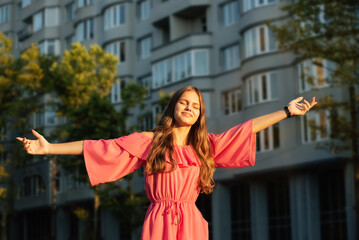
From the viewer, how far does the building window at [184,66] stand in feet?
128

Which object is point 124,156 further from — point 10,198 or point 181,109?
point 10,198

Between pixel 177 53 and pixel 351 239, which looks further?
pixel 177 53

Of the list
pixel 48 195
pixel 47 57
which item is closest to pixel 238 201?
pixel 47 57

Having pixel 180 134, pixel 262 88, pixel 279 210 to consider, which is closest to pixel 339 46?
pixel 262 88

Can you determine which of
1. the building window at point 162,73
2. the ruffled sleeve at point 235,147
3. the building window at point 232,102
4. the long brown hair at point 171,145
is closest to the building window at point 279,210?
the building window at point 232,102

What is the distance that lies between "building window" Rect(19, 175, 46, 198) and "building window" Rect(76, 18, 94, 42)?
12135mm

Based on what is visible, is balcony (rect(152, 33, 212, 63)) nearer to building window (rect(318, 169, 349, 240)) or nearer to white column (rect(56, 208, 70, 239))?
building window (rect(318, 169, 349, 240))

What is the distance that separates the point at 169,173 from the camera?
6.08 metres

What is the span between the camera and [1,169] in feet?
125

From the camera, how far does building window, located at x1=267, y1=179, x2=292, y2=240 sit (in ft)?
113

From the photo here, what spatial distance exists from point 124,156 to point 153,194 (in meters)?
0.44

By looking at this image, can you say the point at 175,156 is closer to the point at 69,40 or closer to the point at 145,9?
the point at 145,9

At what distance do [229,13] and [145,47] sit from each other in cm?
882

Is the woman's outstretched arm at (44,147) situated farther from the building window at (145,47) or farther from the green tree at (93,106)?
the building window at (145,47)
